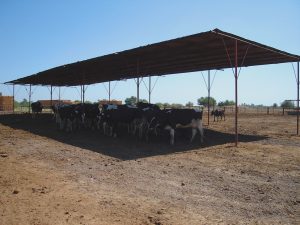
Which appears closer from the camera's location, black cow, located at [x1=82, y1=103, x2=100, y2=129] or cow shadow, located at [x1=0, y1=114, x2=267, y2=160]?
cow shadow, located at [x1=0, y1=114, x2=267, y2=160]

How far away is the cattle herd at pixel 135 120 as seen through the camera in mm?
15336

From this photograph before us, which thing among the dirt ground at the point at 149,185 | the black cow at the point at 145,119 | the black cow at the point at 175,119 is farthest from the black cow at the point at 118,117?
the dirt ground at the point at 149,185

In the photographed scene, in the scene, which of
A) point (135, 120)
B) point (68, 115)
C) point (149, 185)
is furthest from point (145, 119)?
point (149, 185)

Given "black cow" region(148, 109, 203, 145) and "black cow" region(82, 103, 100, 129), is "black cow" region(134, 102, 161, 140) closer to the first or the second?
"black cow" region(148, 109, 203, 145)

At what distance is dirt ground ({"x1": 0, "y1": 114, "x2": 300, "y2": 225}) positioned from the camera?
5.65 meters

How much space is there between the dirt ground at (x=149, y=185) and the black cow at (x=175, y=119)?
173cm

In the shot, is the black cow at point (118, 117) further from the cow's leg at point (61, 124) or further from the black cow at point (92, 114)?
the cow's leg at point (61, 124)

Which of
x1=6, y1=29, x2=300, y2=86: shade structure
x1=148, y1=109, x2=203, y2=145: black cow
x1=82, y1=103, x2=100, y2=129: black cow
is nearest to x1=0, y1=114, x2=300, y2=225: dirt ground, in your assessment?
x1=148, y1=109, x2=203, y2=145: black cow

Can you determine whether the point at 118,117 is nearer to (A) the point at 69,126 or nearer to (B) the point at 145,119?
(B) the point at 145,119

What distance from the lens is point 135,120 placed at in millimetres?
17469

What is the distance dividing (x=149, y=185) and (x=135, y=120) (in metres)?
9.89

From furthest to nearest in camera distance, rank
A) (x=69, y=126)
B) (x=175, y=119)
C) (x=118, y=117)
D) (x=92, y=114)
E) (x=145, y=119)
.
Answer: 1. (x=92, y=114)
2. (x=69, y=126)
3. (x=118, y=117)
4. (x=145, y=119)
5. (x=175, y=119)

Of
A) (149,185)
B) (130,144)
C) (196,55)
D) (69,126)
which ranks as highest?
(196,55)

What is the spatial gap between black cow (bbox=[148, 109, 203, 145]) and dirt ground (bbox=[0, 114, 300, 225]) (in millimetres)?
1725
